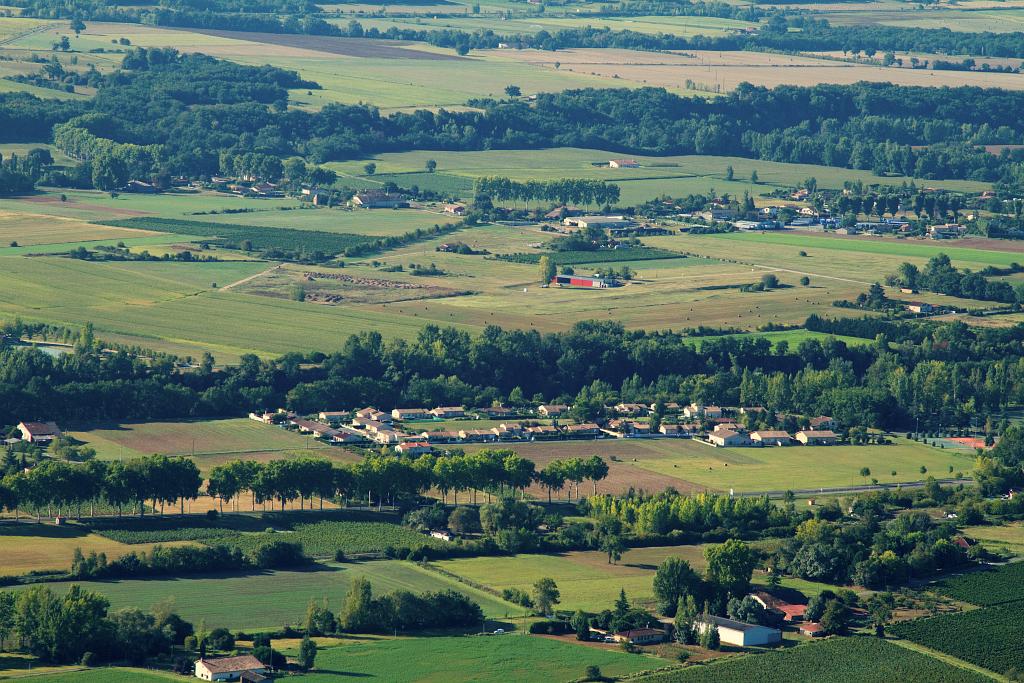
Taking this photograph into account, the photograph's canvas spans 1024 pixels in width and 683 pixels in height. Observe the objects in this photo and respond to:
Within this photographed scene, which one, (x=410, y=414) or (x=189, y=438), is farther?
(x=410, y=414)

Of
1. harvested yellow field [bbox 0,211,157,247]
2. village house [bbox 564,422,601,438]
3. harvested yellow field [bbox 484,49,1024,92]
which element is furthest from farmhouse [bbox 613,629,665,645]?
harvested yellow field [bbox 484,49,1024,92]

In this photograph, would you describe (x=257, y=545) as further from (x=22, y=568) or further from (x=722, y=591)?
(x=722, y=591)

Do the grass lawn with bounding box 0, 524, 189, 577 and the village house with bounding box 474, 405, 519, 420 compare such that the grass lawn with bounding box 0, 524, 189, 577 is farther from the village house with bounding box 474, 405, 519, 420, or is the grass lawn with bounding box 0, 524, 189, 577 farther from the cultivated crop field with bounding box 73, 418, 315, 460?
the village house with bounding box 474, 405, 519, 420

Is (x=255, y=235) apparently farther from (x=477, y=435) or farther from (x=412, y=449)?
(x=412, y=449)

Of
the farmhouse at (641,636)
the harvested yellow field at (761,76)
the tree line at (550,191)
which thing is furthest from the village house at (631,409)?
the harvested yellow field at (761,76)

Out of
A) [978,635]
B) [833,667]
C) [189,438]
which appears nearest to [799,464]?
[978,635]
